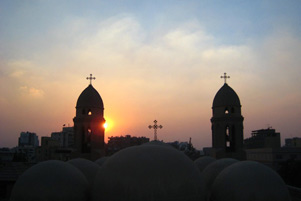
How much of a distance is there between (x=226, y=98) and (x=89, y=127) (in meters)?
13.1

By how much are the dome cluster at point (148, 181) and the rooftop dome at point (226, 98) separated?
→ 13.5 meters

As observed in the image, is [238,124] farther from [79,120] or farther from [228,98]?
[79,120]

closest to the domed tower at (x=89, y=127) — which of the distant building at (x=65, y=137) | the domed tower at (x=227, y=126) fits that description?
the domed tower at (x=227, y=126)

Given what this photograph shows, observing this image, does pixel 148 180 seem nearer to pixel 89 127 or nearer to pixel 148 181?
pixel 148 181

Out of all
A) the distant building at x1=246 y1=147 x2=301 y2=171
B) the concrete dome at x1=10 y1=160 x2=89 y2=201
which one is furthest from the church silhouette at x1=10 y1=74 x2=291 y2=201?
the distant building at x1=246 y1=147 x2=301 y2=171

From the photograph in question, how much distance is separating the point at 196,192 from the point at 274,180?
4.21 m

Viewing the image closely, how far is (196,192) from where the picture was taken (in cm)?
1146

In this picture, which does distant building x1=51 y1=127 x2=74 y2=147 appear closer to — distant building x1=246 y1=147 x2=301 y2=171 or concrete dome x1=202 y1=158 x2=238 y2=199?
distant building x1=246 y1=147 x2=301 y2=171

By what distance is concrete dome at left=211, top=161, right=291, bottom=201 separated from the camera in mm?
12750

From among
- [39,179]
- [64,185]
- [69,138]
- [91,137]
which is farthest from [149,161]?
[69,138]

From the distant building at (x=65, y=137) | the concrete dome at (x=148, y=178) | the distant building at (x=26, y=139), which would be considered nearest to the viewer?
the concrete dome at (x=148, y=178)

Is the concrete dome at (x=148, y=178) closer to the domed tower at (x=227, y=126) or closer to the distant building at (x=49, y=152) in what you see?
the domed tower at (x=227, y=126)

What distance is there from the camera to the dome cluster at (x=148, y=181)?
35.4 feet

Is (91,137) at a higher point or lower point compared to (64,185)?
higher
